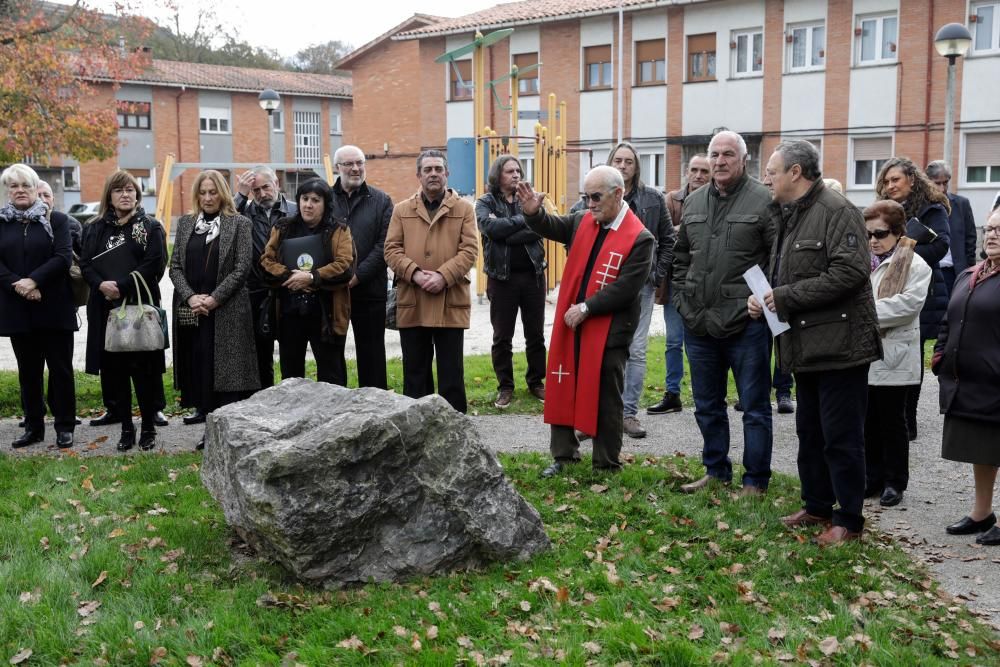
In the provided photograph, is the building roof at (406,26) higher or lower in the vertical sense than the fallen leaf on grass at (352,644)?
higher

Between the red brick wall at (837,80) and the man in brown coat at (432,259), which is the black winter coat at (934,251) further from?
the red brick wall at (837,80)

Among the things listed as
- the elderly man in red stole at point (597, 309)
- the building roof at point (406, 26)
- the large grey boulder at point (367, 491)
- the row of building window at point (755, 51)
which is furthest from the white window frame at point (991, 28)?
the large grey boulder at point (367, 491)

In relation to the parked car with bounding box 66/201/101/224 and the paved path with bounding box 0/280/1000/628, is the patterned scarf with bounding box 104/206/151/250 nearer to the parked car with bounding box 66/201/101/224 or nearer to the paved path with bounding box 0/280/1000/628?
the paved path with bounding box 0/280/1000/628

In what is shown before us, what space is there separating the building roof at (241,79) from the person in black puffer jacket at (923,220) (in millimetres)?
44855

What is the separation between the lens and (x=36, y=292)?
25.9 feet

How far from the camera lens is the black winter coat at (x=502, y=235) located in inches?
348

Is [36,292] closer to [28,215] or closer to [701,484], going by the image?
[28,215]

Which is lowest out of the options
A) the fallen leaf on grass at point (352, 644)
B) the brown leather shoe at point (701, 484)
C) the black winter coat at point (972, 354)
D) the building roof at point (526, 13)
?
the fallen leaf on grass at point (352, 644)

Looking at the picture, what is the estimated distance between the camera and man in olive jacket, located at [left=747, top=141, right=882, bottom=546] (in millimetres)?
5477

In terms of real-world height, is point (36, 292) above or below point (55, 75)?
below

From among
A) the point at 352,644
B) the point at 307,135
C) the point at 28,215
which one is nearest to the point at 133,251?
the point at 28,215

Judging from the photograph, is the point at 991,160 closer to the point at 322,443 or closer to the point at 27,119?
the point at 27,119

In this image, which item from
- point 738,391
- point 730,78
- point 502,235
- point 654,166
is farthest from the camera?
point 654,166

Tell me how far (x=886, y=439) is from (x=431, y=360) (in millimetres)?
3531
